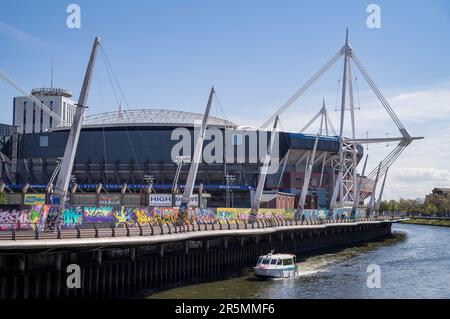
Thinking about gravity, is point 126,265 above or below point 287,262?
above

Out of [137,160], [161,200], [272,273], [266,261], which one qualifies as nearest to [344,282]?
[272,273]

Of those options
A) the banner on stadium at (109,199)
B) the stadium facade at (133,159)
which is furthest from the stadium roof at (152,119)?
the banner on stadium at (109,199)

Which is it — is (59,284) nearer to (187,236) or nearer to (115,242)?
(115,242)

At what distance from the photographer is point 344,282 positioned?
7262 cm

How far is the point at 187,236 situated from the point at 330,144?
13914 centimetres

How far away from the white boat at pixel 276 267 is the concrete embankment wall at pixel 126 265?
16.6 feet

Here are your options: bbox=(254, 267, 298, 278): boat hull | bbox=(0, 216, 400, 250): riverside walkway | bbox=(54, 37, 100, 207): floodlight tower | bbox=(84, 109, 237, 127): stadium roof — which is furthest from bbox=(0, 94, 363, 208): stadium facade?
bbox=(54, 37, 100, 207): floodlight tower

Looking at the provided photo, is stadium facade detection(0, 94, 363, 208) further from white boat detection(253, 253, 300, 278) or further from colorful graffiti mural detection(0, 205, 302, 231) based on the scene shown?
white boat detection(253, 253, 300, 278)

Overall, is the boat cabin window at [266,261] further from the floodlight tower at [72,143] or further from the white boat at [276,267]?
the floodlight tower at [72,143]

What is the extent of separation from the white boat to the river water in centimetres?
138

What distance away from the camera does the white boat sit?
74375 mm

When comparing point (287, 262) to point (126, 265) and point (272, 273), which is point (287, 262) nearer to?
point (272, 273)

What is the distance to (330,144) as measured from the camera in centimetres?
19650

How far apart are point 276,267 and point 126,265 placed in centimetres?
2232
